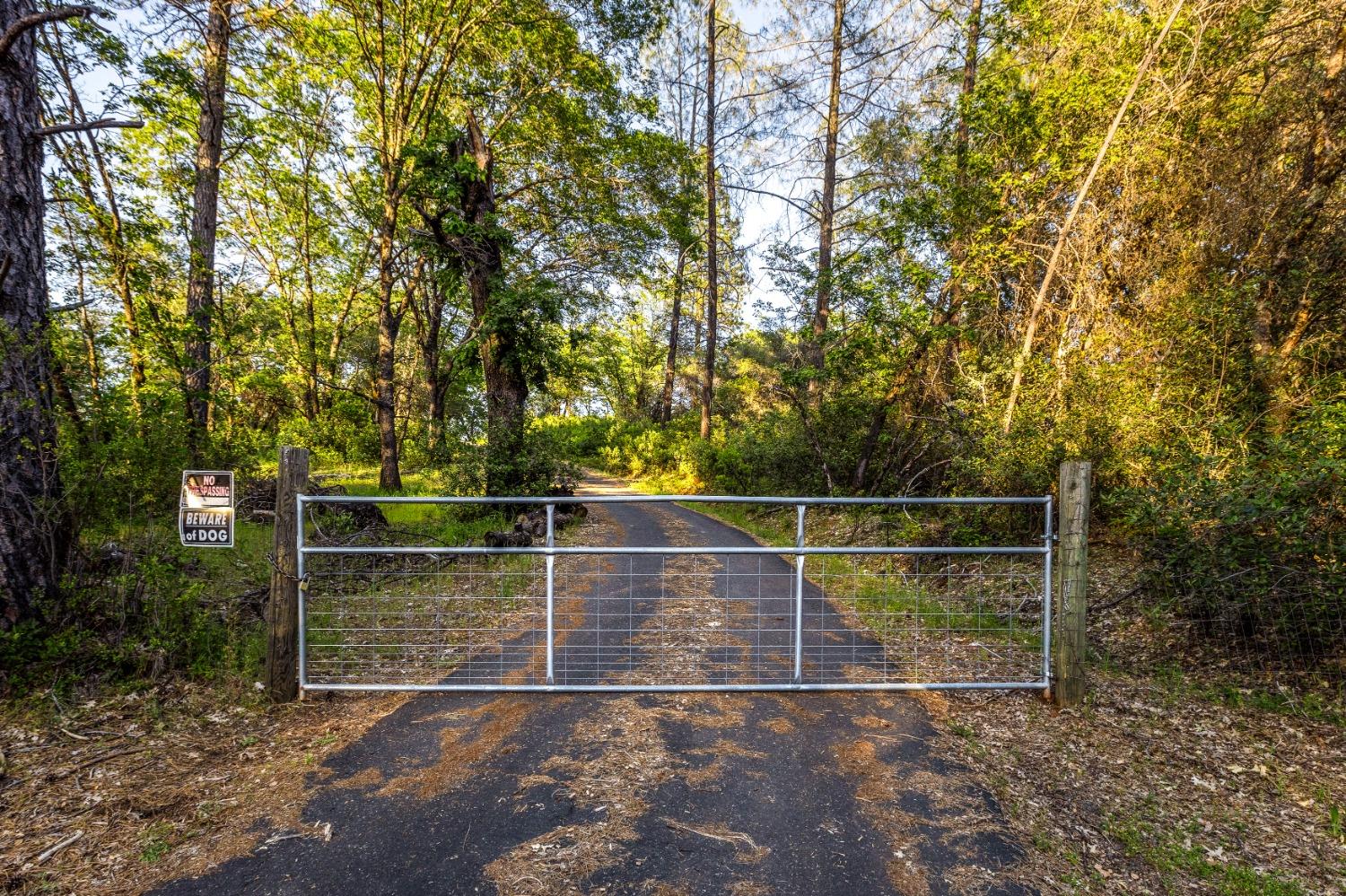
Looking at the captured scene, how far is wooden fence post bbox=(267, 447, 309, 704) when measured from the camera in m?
3.80

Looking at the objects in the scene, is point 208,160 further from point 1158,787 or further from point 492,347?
point 1158,787

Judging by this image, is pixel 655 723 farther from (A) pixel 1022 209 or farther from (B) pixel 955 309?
(A) pixel 1022 209

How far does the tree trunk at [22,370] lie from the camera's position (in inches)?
139

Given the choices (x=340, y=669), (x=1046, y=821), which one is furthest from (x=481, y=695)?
(x=1046, y=821)

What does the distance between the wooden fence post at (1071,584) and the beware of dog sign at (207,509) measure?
5.80 m

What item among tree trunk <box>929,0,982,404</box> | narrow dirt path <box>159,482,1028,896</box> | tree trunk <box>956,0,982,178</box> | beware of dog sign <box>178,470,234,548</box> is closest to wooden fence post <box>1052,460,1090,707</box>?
narrow dirt path <box>159,482,1028,896</box>

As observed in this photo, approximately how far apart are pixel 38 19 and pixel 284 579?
4.00 metres

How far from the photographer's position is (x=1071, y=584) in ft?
12.7

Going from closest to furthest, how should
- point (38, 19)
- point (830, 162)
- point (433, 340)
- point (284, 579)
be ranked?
point (38, 19) → point (284, 579) → point (830, 162) → point (433, 340)

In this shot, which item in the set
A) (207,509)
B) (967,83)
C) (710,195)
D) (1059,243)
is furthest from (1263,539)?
(710,195)

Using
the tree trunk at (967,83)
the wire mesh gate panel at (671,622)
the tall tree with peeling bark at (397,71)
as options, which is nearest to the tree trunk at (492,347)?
the tall tree with peeling bark at (397,71)

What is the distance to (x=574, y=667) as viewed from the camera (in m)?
4.67

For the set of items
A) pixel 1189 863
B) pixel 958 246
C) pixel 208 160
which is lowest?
pixel 1189 863

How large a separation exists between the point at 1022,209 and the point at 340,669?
10248 millimetres
